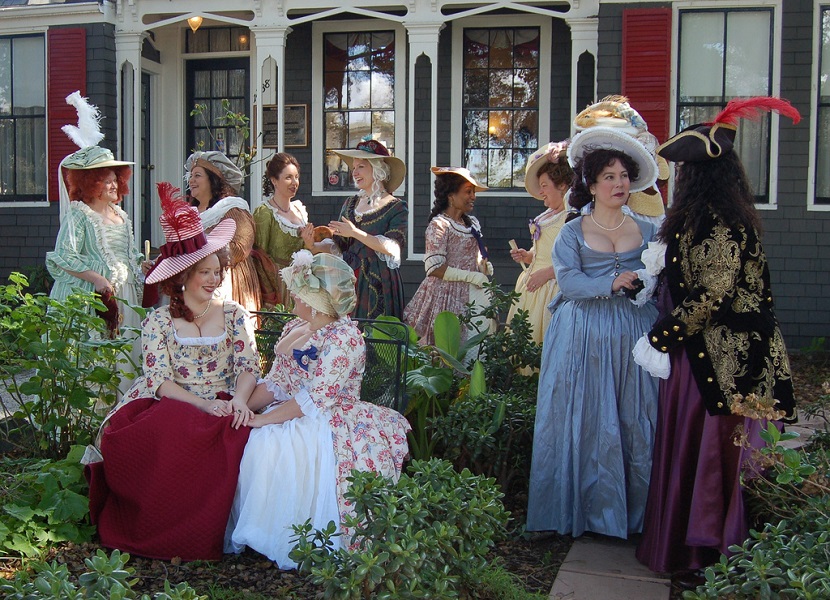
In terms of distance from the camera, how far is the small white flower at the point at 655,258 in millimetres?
3633

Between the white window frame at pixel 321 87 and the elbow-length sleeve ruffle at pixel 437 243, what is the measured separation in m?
4.95

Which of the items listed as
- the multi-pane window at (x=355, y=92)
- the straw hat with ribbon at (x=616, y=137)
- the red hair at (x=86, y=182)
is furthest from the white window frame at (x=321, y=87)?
the straw hat with ribbon at (x=616, y=137)

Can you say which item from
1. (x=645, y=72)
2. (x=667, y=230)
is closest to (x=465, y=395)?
(x=667, y=230)

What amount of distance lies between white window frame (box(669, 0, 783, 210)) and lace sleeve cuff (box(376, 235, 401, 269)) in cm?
449

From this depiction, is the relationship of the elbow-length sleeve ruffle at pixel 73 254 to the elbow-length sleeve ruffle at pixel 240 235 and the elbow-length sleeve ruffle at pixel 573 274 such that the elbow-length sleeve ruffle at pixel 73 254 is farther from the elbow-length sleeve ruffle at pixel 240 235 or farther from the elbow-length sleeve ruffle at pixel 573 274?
the elbow-length sleeve ruffle at pixel 573 274

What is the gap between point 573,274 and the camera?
401 cm

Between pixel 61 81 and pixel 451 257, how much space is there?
6618mm

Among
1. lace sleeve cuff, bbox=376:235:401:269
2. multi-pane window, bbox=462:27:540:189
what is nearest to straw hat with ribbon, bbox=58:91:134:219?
lace sleeve cuff, bbox=376:235:401:269

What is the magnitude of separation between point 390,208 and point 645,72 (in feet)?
14.4

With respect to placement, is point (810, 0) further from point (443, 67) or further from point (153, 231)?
point (153, 231)

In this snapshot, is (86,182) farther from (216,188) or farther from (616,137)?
(616,137)

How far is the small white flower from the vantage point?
3633 mm

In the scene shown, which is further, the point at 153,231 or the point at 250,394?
the point at 153,231

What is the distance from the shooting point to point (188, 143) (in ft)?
39.8
